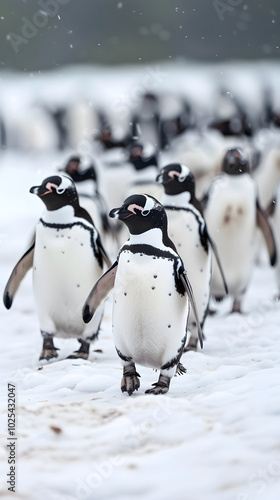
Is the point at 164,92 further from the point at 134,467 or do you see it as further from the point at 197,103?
the point at 134,467

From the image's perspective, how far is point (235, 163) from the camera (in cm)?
369

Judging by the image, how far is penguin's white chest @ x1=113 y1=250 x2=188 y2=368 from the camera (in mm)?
2258

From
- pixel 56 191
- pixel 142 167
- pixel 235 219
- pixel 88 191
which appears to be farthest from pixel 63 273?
pixel 142 167

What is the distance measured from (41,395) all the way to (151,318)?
1.54ft

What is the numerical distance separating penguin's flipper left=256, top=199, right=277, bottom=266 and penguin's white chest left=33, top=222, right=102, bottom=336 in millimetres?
1170

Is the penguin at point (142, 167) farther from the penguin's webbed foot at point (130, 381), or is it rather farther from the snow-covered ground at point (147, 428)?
the penguin's webbed foot at point (130, 381)

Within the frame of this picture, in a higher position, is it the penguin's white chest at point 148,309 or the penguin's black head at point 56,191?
the penguin's black head at point 56,191

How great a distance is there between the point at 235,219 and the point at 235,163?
11.7 inches

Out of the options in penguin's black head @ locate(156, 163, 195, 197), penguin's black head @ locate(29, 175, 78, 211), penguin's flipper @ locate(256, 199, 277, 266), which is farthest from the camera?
penguin's flipper @ locate(256, 199, 277, 266)

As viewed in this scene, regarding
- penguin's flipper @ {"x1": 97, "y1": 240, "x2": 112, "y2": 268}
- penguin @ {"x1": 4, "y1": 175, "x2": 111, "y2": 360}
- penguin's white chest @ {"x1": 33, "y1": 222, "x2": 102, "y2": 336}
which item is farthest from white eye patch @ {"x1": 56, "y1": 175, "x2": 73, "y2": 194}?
penguin's flipper @ {"x1": 97, "y1": 240, "x2": 112, "y2": 268}

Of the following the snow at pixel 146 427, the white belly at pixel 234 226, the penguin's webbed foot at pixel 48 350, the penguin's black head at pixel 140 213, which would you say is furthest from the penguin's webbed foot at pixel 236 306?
the penguin's black head at pixel 140 213

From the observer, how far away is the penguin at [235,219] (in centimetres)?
370

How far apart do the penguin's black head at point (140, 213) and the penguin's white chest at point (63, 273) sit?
571 mm

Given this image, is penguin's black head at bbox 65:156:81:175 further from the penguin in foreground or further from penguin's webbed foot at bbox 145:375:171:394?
penguin's webbed foot at bbox 145:375:171:394
